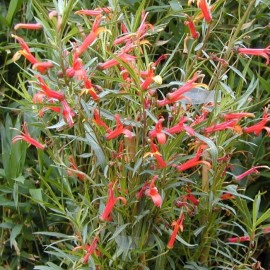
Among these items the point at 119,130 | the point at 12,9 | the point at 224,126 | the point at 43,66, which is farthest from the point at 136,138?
the point at 12,9

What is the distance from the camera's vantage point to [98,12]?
148 centimetres

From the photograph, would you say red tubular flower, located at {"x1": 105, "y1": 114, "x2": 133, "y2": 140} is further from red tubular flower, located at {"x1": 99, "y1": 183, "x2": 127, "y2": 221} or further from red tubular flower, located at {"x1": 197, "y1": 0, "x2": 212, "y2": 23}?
red tubular flower, located at {"x1": 197, "y1": 0, "x2": 212, "y2": 23}

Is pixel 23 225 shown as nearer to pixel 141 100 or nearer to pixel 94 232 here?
pixel 94 232

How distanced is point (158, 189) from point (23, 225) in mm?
758

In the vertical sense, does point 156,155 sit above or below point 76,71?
below

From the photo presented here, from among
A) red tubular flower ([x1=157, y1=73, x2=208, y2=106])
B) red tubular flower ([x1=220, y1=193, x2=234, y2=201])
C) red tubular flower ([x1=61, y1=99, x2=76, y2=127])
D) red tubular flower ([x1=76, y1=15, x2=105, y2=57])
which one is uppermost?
red tubular flower ([x1=76, y1=15, x2=105, y2=57])

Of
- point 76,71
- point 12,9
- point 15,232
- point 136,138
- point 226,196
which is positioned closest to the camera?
point 76,71

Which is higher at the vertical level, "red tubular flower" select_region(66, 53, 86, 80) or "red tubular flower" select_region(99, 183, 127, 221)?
"red tubular flower" select_region(66, 53, 86, 80)

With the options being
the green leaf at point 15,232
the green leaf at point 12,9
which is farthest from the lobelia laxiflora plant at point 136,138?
the green leaf at point 12,9

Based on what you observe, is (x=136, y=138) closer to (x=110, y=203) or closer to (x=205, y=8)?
(x=110, y=203)

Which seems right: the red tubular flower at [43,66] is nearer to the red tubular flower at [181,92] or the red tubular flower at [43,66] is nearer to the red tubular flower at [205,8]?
the red tubular flower at [181,92]

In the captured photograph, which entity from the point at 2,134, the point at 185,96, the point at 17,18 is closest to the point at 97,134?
the point at 185,96

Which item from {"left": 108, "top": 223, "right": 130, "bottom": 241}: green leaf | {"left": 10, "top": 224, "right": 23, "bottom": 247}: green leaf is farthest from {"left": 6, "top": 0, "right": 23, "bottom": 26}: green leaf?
{"left": 108, "top": 223, "right": 130, "bottom": 241}: green leaf

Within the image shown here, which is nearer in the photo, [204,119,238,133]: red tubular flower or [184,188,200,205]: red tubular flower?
[204,119,238,133]: red tubular flower
